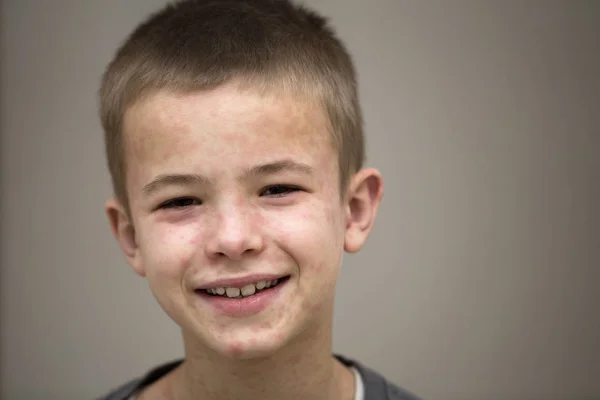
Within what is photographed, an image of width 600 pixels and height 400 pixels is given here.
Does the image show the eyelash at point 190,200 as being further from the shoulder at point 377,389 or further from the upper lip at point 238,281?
the shoulder at point 377,389

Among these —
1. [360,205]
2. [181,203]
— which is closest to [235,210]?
[181,203]

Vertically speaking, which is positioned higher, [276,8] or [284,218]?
[276,8]

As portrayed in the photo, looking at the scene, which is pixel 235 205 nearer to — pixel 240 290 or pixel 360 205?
pixel 240 290

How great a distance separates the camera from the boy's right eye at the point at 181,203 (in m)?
1.13

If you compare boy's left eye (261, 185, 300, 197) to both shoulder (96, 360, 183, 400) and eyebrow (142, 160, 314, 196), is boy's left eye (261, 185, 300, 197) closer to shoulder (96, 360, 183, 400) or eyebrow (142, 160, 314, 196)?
eyebrow (142, 160, 314, 196)

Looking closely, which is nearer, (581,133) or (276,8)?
(276,8)

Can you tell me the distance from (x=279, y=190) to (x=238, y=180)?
88 millimetres

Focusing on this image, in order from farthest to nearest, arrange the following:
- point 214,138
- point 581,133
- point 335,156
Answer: point 581,133, point 335,156, point 214,138

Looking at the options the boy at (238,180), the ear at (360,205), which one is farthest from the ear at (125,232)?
the ear at (360,205)

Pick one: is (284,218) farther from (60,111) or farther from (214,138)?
(60,111)

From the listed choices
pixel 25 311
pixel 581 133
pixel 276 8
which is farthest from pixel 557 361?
pixel 25 311

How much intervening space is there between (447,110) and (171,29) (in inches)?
30.9

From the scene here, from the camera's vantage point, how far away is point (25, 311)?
184cm

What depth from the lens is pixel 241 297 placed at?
1.13 m
